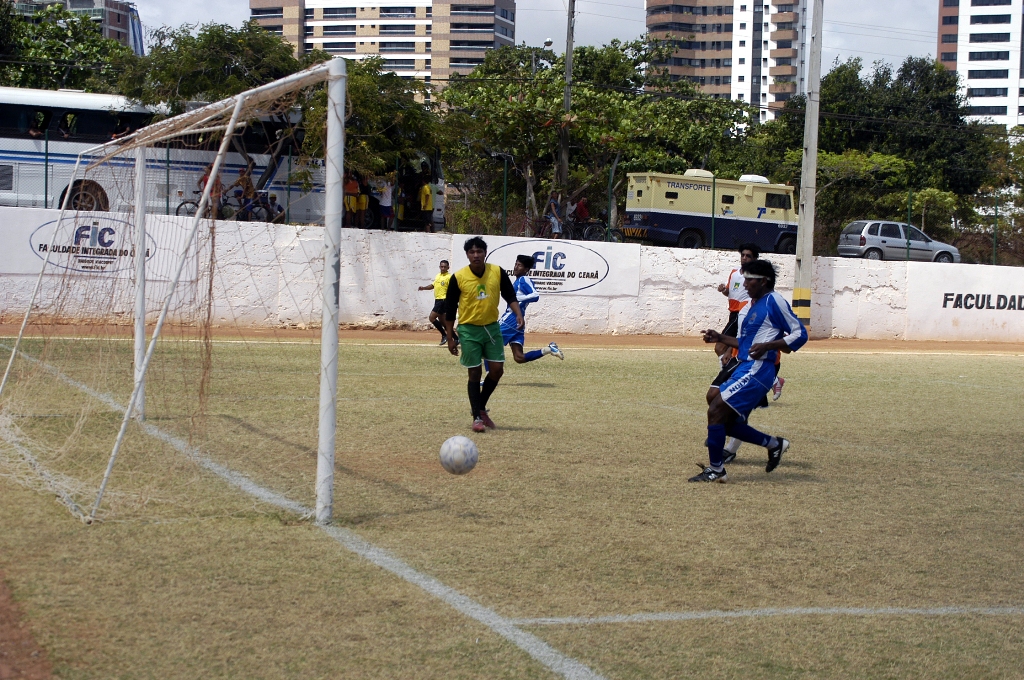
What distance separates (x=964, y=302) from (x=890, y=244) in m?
5.68

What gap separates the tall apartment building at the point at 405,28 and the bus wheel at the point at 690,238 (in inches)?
4238

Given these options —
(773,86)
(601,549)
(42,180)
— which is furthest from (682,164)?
(773,86)

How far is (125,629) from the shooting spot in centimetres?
439

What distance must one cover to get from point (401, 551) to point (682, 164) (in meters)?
34.4

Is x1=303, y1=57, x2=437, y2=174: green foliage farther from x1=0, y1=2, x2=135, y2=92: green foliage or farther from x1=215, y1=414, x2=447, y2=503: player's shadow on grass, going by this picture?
x1=0, y1=2, x2=135, y2=92: green foliage

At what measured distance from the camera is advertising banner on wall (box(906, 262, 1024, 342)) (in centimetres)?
2636

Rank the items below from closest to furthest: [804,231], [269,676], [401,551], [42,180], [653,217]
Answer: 1. [269,676]
2. [401,551]
3. [42,180]
4. [804,231]
5. [653,217]

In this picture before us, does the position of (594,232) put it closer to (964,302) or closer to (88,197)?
(964,302)

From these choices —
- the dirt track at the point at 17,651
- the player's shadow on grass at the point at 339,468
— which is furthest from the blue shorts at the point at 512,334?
the dirt track at the point at 17,651

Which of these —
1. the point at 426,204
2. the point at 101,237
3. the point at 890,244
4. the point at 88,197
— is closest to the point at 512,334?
the point at 101,237

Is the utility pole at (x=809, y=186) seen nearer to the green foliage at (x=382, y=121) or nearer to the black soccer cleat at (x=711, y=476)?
the green foliage at (x=382, y=121)

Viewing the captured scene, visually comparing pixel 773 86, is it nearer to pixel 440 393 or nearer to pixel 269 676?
pixel 440 393

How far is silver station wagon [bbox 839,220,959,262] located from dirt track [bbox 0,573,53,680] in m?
29.7

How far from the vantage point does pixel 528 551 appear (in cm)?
591
